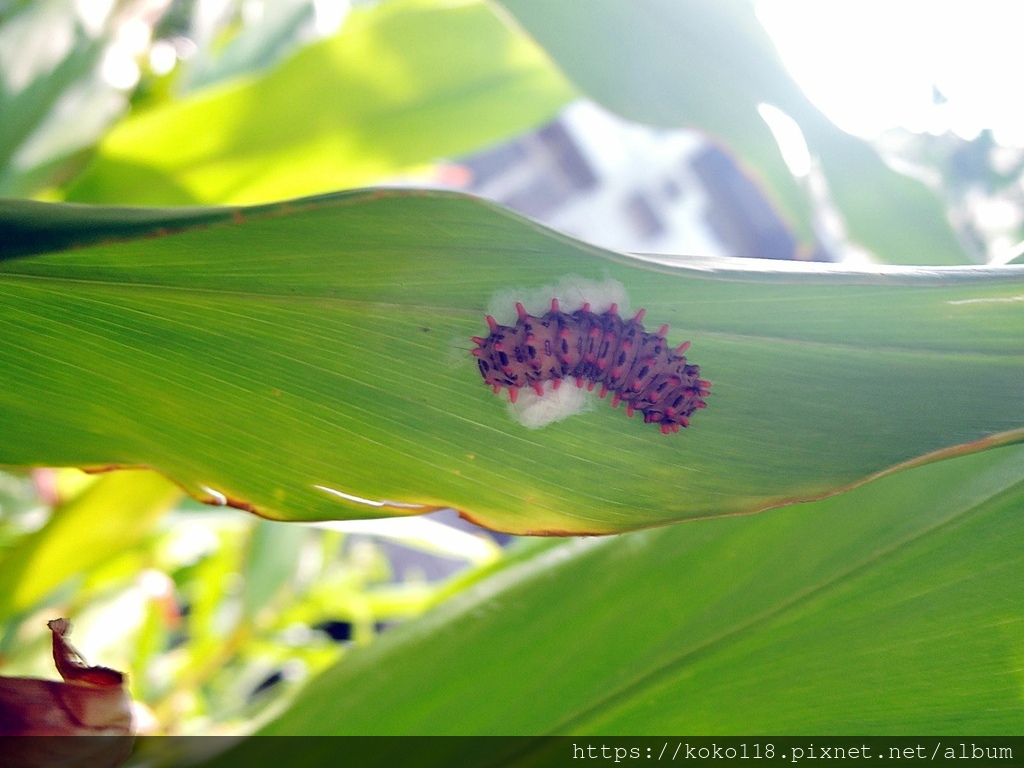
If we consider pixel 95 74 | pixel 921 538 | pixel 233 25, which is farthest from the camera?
pixel 233 25

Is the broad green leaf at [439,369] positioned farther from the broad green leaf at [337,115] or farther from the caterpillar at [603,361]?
the broad green leaf at [337,115]

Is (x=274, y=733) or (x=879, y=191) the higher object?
(x=879, y=191)

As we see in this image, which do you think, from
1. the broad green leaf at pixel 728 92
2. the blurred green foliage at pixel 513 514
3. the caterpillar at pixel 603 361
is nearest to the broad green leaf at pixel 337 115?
the blurred green foliage at pixel 513 514

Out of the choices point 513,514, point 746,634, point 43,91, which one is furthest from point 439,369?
point 43,91

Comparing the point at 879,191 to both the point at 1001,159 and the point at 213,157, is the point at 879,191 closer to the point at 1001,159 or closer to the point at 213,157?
the point at 213,157

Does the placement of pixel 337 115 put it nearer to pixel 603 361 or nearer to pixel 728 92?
pixel 728 92

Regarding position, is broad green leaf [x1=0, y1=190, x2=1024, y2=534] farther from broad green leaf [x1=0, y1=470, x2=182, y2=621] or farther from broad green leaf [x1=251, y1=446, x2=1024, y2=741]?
broad green leaf [x1=0, y1=470, x2=182, y2=621]

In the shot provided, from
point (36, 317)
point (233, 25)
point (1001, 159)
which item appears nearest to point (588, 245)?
point (36, 317)

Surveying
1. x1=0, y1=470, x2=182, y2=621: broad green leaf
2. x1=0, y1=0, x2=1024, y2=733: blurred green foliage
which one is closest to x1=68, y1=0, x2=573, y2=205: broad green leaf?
x1=0, y1=0, x2=1024, y2=733: blurred green foliage
